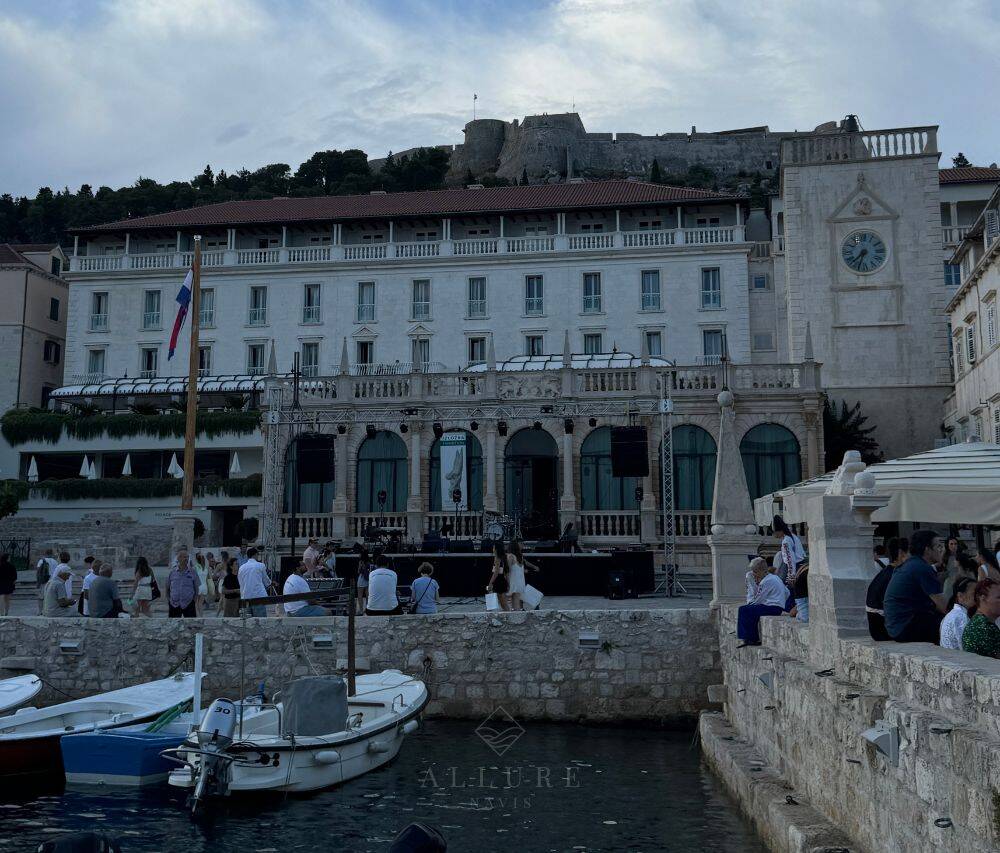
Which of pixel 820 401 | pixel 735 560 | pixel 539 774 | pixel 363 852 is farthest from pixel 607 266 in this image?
pixel 363 852

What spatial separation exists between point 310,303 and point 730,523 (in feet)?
113

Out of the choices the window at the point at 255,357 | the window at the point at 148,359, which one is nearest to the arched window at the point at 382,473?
the window at the point at 255,357

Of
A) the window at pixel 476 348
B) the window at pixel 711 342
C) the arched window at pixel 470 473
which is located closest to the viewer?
the arched window at pixel 470 473

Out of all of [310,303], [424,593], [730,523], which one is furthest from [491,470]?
[310,303]

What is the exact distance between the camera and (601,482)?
28.4 m

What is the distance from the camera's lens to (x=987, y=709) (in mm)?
4938

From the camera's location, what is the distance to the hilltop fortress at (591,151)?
92500mm

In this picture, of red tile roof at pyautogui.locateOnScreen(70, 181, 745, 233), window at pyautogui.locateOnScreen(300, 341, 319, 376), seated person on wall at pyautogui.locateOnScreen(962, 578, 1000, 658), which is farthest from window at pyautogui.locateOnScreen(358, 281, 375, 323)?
seated person on wall at pyautogui.locateOnScreen(962, 578, 1000, 658)

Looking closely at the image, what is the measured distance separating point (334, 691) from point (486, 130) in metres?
95.6

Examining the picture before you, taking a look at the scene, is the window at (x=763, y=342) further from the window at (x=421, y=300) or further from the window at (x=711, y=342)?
→ the window at (x=421, y=300)

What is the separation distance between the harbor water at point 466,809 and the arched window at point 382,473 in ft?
53.5

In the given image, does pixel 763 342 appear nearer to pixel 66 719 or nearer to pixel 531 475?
pixel 531 475

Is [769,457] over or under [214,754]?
over

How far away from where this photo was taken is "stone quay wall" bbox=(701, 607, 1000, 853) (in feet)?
16.1
